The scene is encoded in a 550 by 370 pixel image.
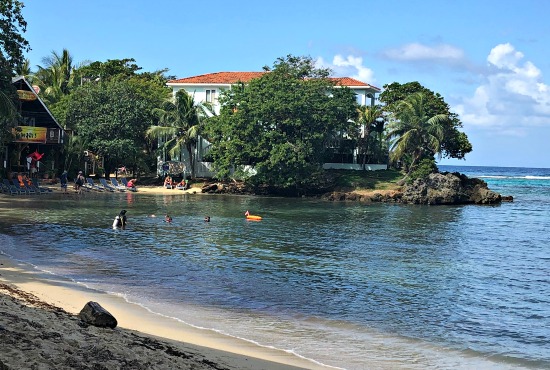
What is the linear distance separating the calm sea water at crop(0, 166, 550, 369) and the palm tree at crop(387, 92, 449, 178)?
1741 centimetres

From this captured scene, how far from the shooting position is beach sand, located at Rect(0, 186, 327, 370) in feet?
21.6

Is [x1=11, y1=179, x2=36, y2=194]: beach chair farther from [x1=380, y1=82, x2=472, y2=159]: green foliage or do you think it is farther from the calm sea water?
[x1=380, y1=82, x2=472, y2=159]: green foliage

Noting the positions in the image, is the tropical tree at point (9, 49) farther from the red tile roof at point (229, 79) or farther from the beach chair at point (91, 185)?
the red tile roof at point (229, 79)

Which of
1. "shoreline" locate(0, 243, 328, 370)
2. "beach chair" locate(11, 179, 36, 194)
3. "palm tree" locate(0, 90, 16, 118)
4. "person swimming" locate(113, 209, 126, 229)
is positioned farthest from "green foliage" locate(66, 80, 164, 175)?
"shoreline" locate(0, 243, 328, 370)

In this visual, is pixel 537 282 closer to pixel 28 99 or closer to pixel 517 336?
pixel 517 336

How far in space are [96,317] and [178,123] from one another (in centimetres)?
4887

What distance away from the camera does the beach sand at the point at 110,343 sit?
657cm

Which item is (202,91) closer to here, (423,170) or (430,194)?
(423,170)

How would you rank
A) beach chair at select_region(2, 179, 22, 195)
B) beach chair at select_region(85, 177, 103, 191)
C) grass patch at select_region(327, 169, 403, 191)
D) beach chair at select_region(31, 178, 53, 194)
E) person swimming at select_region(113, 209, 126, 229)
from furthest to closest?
grass patch at select_region(327, 169, 403, 191) → beach chair at select_region(85, 177, 103, 191) → beach chair at select_region(31, 178, 53, 194) → beach chair at select_region(2, 179, 22, 195) → person swimming at select_region(113, 209, 126, 229)

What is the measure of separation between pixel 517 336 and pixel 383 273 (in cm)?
689

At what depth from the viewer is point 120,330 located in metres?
9.02

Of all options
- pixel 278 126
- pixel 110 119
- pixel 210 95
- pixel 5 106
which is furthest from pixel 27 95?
pixel 210 95

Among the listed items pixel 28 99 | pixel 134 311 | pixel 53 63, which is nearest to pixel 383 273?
pixel 134 311

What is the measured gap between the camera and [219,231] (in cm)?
2830
